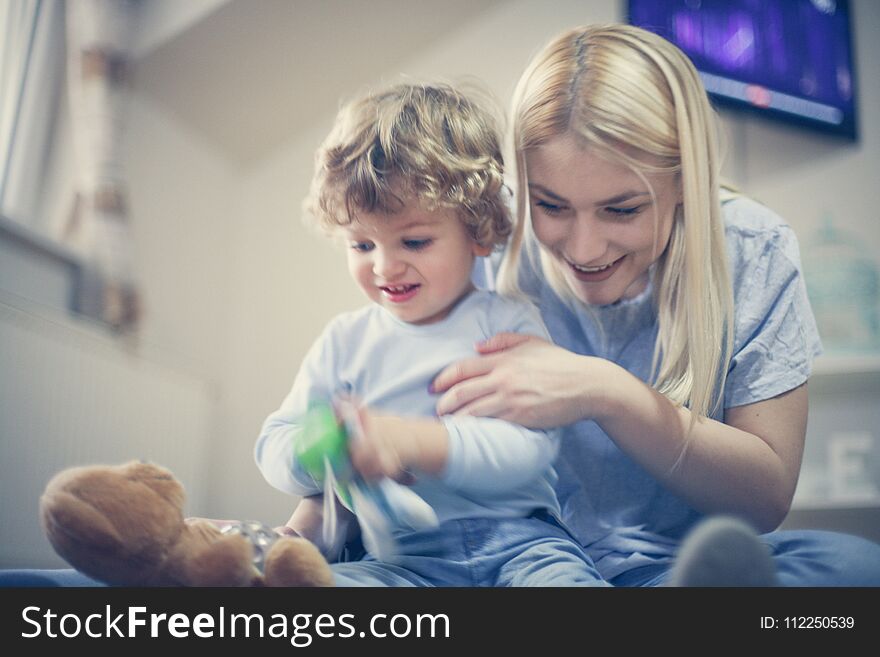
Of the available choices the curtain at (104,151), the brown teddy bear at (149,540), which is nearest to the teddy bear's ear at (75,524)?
the brown teddy bear at (149,540)

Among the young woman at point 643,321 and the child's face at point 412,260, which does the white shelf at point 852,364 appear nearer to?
the young woman at point 643,321

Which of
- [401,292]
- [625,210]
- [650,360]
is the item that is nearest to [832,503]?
[650,360]

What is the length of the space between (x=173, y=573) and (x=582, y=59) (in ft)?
2.01

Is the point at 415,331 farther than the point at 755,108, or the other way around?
the point at 755,108

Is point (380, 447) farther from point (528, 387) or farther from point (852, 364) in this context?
point (852, 364)

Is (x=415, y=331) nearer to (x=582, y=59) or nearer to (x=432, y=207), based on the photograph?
(x=432, y=207)

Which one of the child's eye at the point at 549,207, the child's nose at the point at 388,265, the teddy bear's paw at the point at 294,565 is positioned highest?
the child's eye at the point at 549,207

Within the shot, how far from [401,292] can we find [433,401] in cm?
11

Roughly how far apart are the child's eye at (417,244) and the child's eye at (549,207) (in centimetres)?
12

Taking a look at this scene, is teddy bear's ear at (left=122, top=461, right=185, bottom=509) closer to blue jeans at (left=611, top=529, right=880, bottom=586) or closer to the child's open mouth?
the child's open mouth

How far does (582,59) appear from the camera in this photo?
0.82 meters

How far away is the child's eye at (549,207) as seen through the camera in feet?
2.69

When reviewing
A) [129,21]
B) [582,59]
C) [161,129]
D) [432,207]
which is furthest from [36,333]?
[582,59]

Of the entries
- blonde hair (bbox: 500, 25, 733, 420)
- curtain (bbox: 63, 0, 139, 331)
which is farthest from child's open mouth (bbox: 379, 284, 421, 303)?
curtain (bbox: 63, 0, 139, 331)
